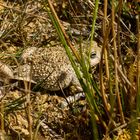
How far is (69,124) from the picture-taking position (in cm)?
272

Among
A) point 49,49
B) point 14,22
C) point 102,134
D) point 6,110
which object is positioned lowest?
point 102,134

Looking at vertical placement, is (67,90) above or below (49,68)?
below

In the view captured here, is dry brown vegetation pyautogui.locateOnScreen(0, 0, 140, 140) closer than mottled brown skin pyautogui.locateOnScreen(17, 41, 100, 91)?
Yes

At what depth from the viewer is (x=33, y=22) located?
364 centimetres

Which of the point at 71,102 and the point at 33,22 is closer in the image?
the point at 71,102

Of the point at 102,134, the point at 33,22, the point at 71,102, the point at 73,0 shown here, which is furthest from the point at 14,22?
the point at 102,134

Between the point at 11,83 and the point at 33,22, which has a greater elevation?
the point at 33,22

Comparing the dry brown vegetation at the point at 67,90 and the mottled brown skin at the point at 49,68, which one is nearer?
the dry brown vegetation at the point at 67,90

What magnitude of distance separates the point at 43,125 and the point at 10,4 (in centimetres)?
139

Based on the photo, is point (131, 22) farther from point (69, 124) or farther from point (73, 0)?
point (69, 124)

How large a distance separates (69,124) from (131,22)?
1.17m

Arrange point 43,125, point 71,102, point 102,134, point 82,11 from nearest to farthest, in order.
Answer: point 102,134 < point 43,125 < point 71,102 < point 82,11

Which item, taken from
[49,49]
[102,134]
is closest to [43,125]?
[102,134]

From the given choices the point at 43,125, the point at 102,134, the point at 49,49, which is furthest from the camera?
the point at 49,49
